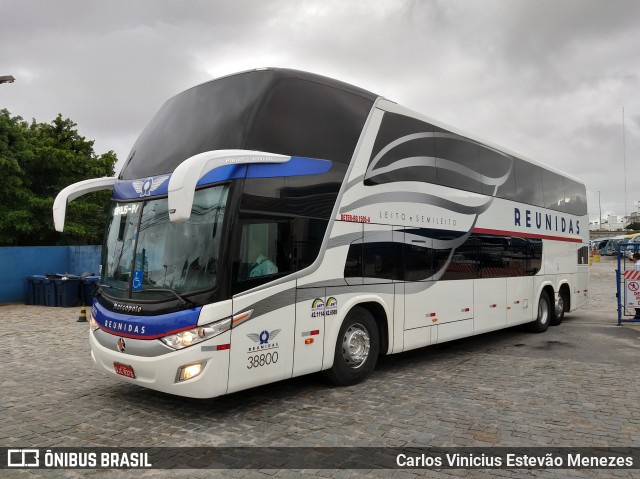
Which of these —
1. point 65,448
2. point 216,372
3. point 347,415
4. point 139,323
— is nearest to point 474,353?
point 347,415

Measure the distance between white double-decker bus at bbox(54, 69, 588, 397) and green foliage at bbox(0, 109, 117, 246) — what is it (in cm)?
1602

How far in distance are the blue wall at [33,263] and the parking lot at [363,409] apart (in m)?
10.0

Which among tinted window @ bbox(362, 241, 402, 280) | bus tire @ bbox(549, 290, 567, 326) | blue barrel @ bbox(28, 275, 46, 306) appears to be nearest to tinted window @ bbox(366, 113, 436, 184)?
tinted window @ bbox(362, 241, 402, 280)

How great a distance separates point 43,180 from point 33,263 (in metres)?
6.00

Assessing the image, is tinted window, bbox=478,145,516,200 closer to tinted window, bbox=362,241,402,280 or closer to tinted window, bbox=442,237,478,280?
tinted window, bbox=442,237,478,280

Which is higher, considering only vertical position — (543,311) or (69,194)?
(69,194)

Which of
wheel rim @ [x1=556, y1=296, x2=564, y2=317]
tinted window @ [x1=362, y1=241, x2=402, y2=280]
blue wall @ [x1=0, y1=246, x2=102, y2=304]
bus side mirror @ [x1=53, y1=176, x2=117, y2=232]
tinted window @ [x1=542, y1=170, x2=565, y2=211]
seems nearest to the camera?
bus side mirror @ [x1=53, y1=176, x2=117, y2=232]

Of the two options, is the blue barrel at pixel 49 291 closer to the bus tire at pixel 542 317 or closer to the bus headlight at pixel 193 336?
the bus headlight at pixel 193 336

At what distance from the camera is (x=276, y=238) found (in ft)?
20.2

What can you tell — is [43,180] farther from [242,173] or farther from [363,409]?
[363,409]

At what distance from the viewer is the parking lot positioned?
5035mm

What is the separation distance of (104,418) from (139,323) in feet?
3.93

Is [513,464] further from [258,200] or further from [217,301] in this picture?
[258,200]

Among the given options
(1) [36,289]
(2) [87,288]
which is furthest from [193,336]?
(1) [36,289]
